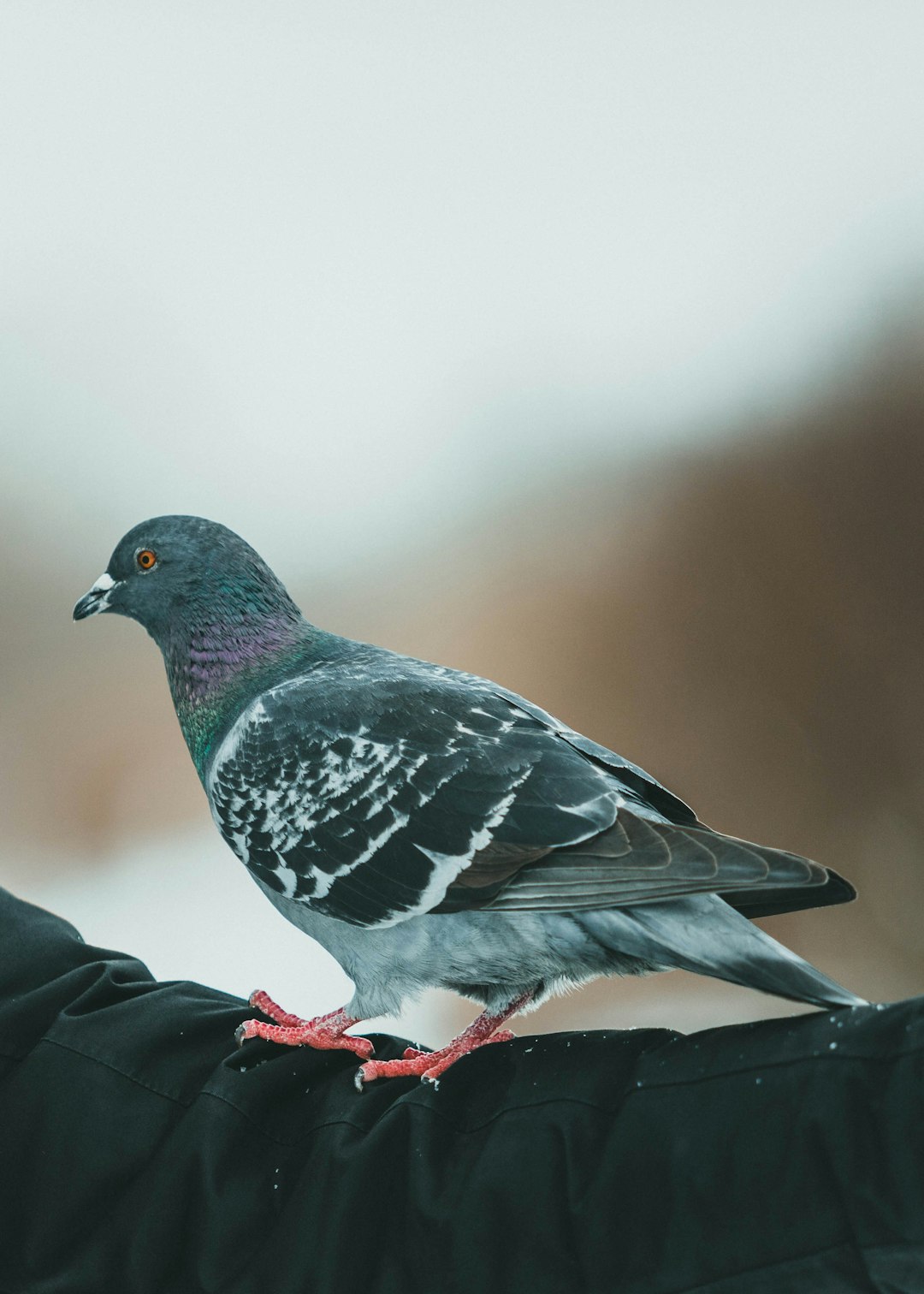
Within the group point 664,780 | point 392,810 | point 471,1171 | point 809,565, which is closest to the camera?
point 471,1171

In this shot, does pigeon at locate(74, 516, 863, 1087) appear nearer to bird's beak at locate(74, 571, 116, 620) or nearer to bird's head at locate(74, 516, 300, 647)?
bird's head at locate(74, 516, 300, 647)

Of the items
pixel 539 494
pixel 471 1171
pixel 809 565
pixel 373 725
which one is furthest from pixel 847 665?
pixel 471 1171

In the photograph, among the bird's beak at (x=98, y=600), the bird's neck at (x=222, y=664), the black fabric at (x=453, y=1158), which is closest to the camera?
the black fabric at (x=453, y=1158)

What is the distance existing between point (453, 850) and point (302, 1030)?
0.30 metres

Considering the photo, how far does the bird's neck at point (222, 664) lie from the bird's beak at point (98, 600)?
0.13m

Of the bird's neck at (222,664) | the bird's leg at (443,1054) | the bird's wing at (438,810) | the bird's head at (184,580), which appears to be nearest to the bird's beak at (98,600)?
the bird's head at (184,580)

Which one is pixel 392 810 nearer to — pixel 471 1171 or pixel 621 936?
pixel 621 936

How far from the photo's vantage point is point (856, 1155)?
34.7 inches

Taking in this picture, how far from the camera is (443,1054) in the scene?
4.44 ft

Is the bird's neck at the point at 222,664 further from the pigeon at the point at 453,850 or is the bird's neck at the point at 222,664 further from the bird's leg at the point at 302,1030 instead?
the bird's leg at the point at 302,1030

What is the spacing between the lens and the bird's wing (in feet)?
4.03

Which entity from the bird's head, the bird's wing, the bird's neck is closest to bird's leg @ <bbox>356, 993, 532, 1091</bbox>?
the bird's wing

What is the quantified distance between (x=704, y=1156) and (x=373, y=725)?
26.6 inches

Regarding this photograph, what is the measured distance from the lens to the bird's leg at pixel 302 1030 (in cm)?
133
